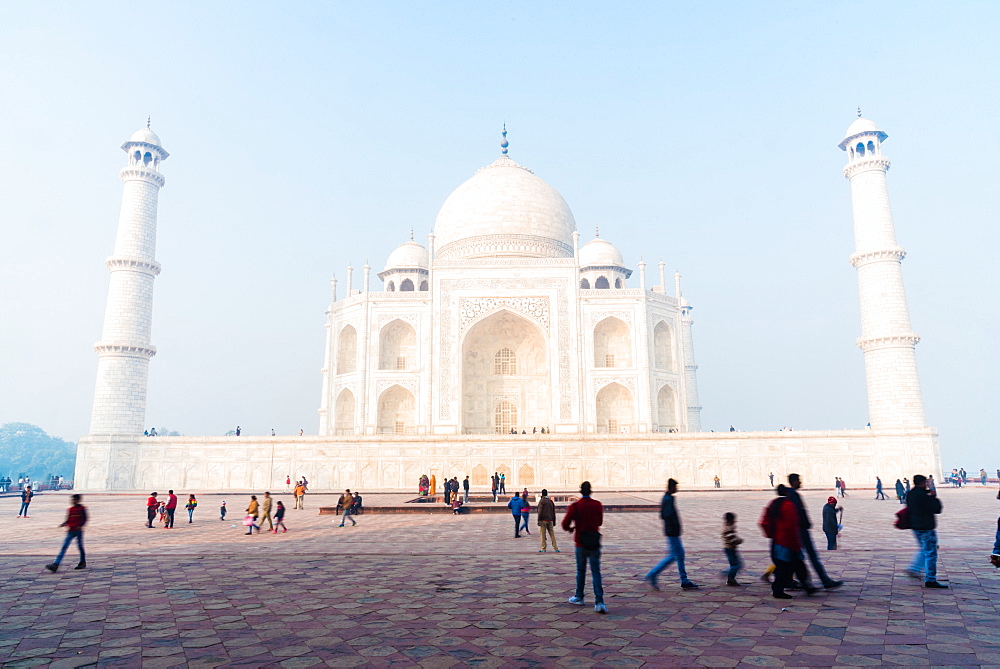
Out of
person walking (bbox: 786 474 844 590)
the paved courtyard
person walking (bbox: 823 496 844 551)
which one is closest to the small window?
the paved courtyard

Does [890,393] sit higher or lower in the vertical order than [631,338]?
lower

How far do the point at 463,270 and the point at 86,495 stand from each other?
1778 cm

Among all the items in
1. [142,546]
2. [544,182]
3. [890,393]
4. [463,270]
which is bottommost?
[142,546]

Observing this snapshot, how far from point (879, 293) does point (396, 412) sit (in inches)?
872

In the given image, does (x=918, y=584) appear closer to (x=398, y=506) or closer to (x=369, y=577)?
(x=369, y=577)

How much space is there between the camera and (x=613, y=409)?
103ft

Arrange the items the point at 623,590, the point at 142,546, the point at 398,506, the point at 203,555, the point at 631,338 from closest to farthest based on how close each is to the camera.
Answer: the point at 623,590
the point at 203,555
the point at 142,546
the point at 398,506
the point at 631,338

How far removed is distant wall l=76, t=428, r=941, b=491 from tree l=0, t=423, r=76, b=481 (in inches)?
2932

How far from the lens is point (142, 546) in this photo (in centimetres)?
1005

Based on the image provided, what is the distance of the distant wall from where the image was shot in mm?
24703

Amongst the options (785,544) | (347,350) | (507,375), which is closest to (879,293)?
(507,375)

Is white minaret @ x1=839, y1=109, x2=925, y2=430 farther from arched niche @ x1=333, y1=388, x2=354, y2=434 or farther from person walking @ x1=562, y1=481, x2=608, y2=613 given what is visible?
person walking @ x1=562, y1=481, x2=608, y2=613

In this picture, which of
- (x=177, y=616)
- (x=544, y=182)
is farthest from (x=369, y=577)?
(x=544, y=182)

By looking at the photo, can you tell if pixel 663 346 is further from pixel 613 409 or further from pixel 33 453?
pixel 33 453
